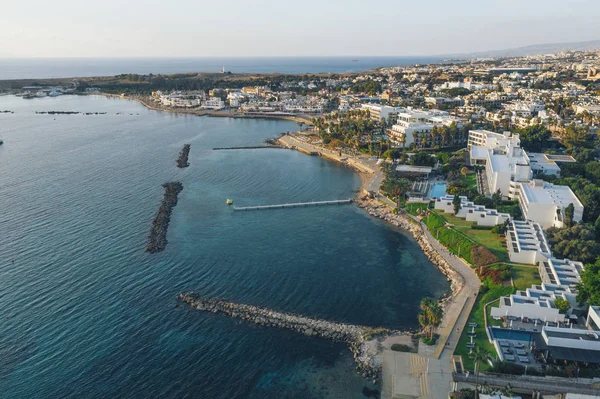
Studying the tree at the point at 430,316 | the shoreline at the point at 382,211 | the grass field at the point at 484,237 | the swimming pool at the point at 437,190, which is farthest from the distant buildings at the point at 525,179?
the tree at the point at 430,316

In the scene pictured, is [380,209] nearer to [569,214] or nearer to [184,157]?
[569,214]

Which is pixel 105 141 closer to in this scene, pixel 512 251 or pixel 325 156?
pixel 325 156

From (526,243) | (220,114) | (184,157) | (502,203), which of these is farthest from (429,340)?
(220,114)

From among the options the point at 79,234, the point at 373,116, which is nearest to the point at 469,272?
the point at 79,234

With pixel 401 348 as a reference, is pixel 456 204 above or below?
above

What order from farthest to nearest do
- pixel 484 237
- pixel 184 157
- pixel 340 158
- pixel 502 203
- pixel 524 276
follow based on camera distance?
1. pixel 340 158
2. pixel 184 157
3. pixel 502 203
4. pixel 484 237
5. pixel 524 276

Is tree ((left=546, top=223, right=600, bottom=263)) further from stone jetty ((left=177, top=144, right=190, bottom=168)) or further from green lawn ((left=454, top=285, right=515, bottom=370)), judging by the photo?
stone jetty ((left=177, top=144, right=190, bottom=168))

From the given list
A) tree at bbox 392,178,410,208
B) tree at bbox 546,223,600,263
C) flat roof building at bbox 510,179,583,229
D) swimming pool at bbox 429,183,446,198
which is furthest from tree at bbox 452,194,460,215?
tree at bbox 546,223,600,263

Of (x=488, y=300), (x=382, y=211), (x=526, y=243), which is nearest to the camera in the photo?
(x=488, y=300)
